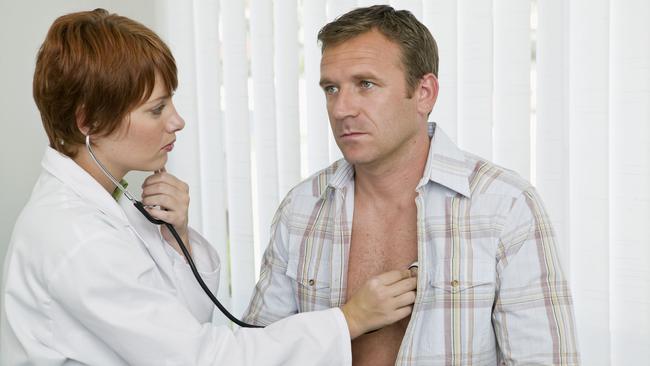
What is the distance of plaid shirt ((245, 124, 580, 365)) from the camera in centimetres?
154

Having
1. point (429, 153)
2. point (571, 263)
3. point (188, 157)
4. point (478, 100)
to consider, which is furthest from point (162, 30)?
point (571, 263)

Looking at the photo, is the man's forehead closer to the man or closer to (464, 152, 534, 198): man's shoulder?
the man

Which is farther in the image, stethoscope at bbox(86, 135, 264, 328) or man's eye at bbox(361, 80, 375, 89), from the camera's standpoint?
man's eye at bbox(361, 80, 375, 89)

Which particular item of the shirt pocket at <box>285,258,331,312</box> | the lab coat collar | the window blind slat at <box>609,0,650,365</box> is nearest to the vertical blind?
the window blind slat at <box>609,0,650,365</box>

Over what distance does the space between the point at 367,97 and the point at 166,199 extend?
1.55 feet

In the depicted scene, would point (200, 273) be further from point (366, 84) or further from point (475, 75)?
point (475, 75)

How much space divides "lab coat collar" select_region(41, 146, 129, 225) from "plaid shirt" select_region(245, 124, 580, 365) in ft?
1.66

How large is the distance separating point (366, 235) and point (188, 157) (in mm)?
1065

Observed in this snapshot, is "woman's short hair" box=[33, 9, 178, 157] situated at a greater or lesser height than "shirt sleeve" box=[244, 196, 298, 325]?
greater

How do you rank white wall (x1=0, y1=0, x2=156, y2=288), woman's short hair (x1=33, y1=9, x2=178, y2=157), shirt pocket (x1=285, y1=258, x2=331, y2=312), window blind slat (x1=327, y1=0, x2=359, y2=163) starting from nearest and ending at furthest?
woman's short hair (x1=33, y1=9, x2=178, y2=157), shirt pocket (x1=285, y1=258, x2=331, y2=312), window blind slat (x1=327, y1=0, x2=359, y2=163), white wall (x1=0, y1=0, x2=156, y2=288)

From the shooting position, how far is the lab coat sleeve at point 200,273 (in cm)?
166

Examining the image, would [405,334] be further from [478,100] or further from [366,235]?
[478,100]

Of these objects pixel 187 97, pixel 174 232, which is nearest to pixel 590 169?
pixel 174 232

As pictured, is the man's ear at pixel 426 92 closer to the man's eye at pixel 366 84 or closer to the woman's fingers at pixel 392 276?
the man's eye at pixel 366 84
